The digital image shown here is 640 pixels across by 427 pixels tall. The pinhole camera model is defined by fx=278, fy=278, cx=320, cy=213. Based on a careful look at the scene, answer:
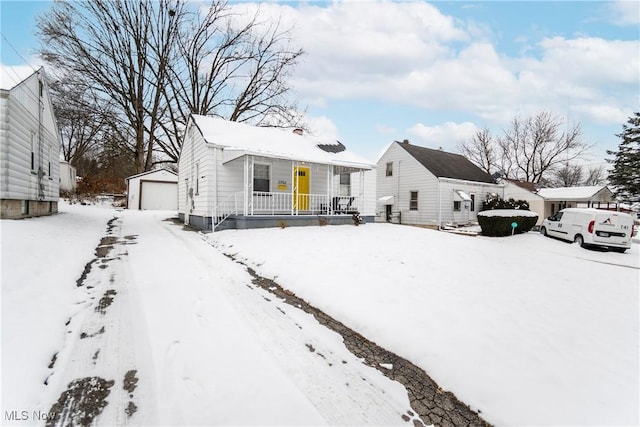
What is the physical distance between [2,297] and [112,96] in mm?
24124

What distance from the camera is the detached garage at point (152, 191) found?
21188 millimetres

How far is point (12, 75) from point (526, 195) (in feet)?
96.5

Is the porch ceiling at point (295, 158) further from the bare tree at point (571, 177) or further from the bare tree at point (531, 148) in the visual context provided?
the bare tree at point (571, 177)

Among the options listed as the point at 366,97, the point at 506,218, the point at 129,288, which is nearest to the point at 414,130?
the point at 366,97

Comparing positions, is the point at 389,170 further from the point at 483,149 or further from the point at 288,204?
the point at 483,149

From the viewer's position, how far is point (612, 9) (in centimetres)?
709

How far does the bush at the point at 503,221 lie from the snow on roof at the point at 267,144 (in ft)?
21.0

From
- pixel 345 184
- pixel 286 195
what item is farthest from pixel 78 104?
pixel 345 184

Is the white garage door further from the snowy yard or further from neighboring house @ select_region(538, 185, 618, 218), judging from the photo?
neighboring house @ select_region(538, 185, 618, 218)

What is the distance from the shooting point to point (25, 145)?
29.3ft

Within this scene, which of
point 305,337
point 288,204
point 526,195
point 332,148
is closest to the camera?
point 305,337

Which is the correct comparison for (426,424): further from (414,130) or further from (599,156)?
(599,156)

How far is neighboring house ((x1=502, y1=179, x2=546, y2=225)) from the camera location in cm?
2217

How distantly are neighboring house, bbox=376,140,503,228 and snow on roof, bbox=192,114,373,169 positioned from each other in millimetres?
7213
